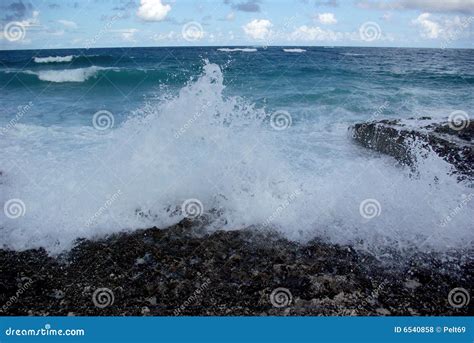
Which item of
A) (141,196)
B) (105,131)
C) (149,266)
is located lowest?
(149,266)

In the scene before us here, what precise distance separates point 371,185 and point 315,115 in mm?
7903

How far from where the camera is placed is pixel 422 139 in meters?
9.72

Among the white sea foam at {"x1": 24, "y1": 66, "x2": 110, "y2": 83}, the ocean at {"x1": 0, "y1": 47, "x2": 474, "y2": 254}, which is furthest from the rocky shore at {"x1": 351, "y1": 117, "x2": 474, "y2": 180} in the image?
the white sea foam at {"x1": 24, "y1": 66, "x2": 110, "y2": 83}

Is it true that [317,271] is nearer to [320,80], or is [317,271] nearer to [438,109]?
[438,109]

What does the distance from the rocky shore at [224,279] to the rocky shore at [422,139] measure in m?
4.01

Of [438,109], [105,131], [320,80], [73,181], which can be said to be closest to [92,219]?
[73,181]

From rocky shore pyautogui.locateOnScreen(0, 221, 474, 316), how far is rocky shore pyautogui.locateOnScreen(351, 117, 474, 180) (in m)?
4.01

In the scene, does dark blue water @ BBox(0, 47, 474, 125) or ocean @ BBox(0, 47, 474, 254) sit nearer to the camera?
ocean @ BBox(0, 47, 474, 254)

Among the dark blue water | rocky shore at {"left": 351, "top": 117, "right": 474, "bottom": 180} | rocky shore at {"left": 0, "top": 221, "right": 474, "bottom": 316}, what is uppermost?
the dark blue water

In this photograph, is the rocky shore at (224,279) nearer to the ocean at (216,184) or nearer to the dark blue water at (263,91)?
the ocean at (216,184)

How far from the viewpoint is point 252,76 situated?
84.0 feet

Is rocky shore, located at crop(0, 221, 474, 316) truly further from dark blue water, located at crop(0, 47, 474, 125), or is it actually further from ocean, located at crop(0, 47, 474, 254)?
dark blue water, located at crop(0, 47, 474, 125)

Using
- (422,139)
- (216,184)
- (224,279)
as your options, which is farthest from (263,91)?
(224,279)

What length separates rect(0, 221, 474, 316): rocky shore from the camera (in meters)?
4.09
